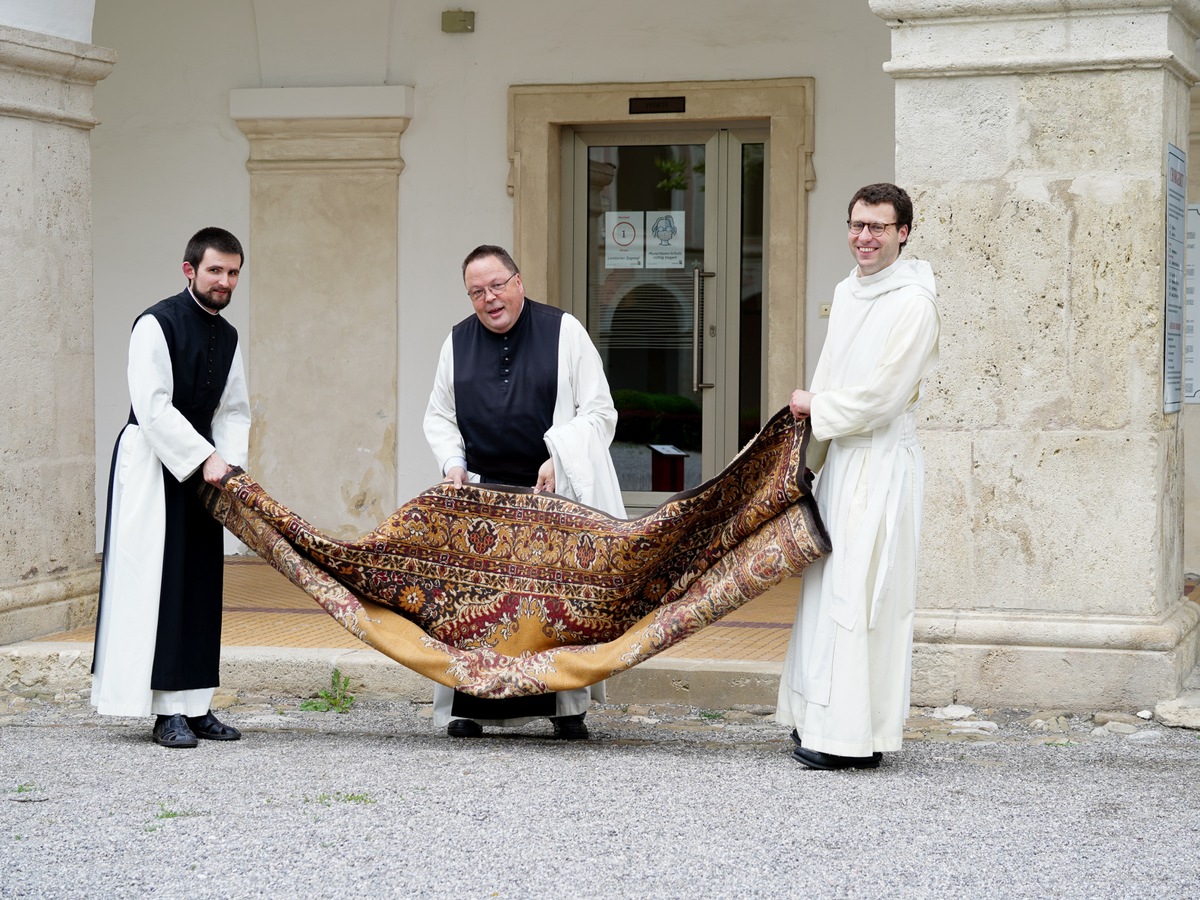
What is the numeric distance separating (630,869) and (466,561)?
183 centimetres

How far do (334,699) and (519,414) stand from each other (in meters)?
1.70

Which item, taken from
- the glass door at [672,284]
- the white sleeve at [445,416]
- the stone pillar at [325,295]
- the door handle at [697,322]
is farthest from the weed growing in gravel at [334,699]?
the door handle at [697,322]

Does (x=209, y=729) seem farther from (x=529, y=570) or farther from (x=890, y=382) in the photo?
(x=890, y=382)

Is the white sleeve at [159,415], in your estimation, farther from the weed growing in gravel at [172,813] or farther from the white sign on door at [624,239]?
the white sign on door at [624,239]

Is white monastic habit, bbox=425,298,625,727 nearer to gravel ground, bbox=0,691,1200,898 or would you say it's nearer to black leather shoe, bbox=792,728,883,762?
gravel ground, bbox=0,691,1200,898

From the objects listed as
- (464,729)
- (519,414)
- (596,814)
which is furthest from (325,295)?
(596,814)

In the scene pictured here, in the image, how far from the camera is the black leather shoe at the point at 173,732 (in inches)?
231

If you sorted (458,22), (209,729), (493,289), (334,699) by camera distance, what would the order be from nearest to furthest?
(493,289)
(209,729)
(334,699)
(458,22)

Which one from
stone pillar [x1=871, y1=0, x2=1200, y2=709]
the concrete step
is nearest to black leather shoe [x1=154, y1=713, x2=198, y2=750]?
the concrete step

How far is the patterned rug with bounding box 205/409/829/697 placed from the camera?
220 inches

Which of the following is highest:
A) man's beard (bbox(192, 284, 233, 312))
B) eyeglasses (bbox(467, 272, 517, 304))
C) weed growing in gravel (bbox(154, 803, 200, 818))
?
eyeglasses (bbox(467, 272, 517, 304))

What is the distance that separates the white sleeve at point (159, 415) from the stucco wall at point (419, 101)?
4.57m

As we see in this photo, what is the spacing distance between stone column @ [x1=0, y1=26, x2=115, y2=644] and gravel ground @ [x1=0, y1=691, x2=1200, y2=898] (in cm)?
140

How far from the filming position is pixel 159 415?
19.1 ft
